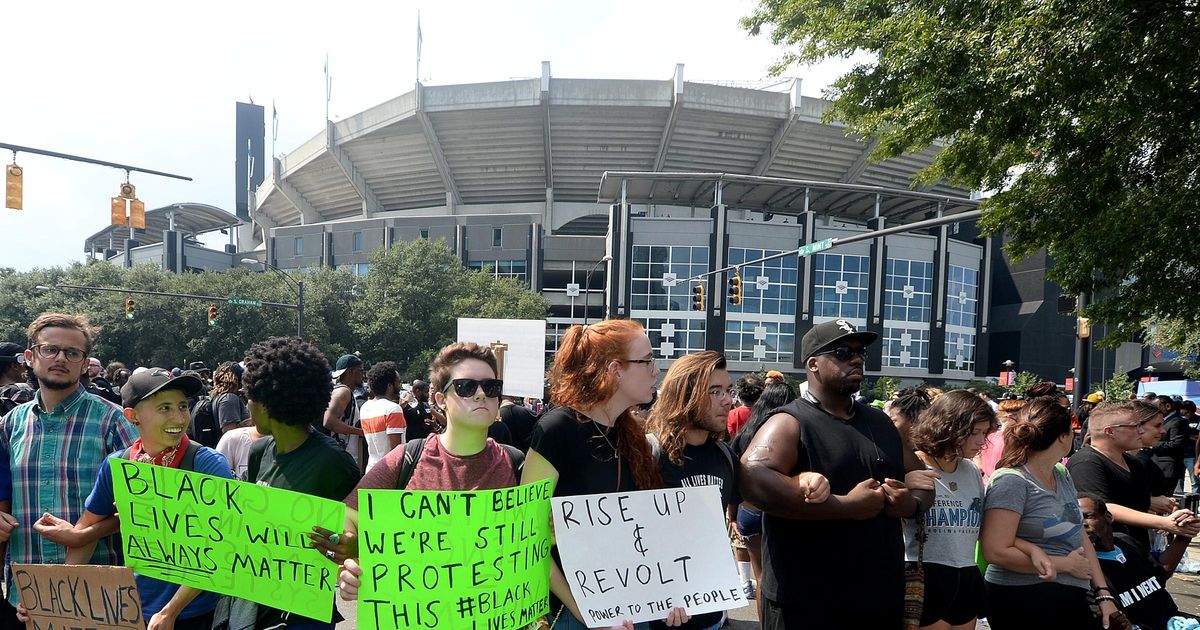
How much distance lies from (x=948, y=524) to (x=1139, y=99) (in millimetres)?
4430

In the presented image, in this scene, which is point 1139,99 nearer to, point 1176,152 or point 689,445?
point 1176,152

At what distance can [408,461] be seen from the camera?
8.76ft

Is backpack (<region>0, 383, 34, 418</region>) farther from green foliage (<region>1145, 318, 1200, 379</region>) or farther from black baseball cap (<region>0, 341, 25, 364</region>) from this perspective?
green foliage (<region>1145, 318, 1200, 379</region>)

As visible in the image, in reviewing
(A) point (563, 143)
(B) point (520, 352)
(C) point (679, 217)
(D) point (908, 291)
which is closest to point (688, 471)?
(B) point (520, 352)

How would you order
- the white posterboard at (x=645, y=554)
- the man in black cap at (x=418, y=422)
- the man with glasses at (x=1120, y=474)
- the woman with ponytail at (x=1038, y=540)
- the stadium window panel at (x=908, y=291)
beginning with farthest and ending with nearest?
the stadium window panel at (x=908, y=291), the man in black cap at (x=418, y=422), the man with glasses at (x=1120, y=474), the woman with ponytail at (x=1038, y=540), the white posterboard at (x=645, y=554)

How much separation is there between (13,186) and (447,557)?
15.0 m

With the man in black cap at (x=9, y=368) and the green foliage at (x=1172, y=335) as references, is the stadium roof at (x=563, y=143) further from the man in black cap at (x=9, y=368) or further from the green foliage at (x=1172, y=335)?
the man in black cap at (x=9, y=368)

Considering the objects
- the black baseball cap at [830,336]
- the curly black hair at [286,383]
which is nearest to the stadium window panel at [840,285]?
the black baseball cap at [830,336]

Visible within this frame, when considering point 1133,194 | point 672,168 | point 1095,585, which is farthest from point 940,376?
point 1095,585

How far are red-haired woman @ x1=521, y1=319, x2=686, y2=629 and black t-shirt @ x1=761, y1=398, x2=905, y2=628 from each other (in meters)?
0.70

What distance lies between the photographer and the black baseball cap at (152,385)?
9.24 feet

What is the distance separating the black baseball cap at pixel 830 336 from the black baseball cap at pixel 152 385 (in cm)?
248

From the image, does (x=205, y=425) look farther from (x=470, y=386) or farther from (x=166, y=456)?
(x=470, y=386)

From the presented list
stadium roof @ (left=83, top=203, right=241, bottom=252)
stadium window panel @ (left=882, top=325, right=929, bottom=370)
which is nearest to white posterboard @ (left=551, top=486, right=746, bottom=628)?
stadium window panel @ (left=882, top=325, right=929, bottom=370)
